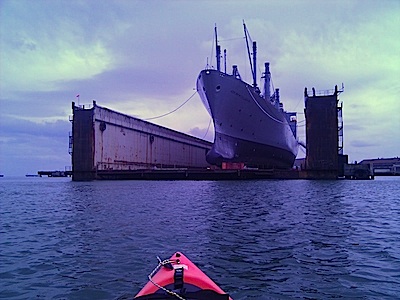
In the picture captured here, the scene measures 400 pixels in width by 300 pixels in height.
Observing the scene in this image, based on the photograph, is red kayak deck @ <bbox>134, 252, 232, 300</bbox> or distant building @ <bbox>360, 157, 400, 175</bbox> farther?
distant building @ <bbox>360, 157, 400, 175</bbox>

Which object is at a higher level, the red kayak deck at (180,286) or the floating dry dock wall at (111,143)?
the floating dry dock wall at (111,143)

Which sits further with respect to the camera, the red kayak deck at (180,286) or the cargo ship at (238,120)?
the cargo ship at (238,120)

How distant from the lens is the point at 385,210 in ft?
67.3

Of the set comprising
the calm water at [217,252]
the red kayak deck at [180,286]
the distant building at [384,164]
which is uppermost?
the distant building at [384,164]

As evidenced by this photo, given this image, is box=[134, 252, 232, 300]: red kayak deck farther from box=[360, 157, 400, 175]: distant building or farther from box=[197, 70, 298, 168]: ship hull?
box=[360, 157, 400, 175]: distant building

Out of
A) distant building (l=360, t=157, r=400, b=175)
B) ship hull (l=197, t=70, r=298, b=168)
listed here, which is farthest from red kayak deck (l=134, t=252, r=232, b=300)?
distant building (l=360, t=157, r=400, b=175)

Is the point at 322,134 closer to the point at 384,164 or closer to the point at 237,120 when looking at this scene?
the point at 237,120

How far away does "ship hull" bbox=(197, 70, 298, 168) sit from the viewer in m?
57.2

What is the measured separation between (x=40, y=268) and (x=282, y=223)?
952cm

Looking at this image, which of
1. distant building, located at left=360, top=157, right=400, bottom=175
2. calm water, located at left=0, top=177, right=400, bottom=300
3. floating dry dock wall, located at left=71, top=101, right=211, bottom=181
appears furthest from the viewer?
distant building, located at left=360, top=157, right=400, bottom=175

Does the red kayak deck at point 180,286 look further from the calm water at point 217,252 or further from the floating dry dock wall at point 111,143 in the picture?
the floating dry dock wall at point 111,143

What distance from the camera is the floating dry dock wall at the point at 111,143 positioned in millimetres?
60344

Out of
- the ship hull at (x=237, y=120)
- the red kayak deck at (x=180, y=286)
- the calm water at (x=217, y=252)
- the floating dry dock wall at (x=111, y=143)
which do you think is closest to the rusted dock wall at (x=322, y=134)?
the ship hull at (x=237, y=120)

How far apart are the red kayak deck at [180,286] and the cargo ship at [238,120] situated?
172 ft
